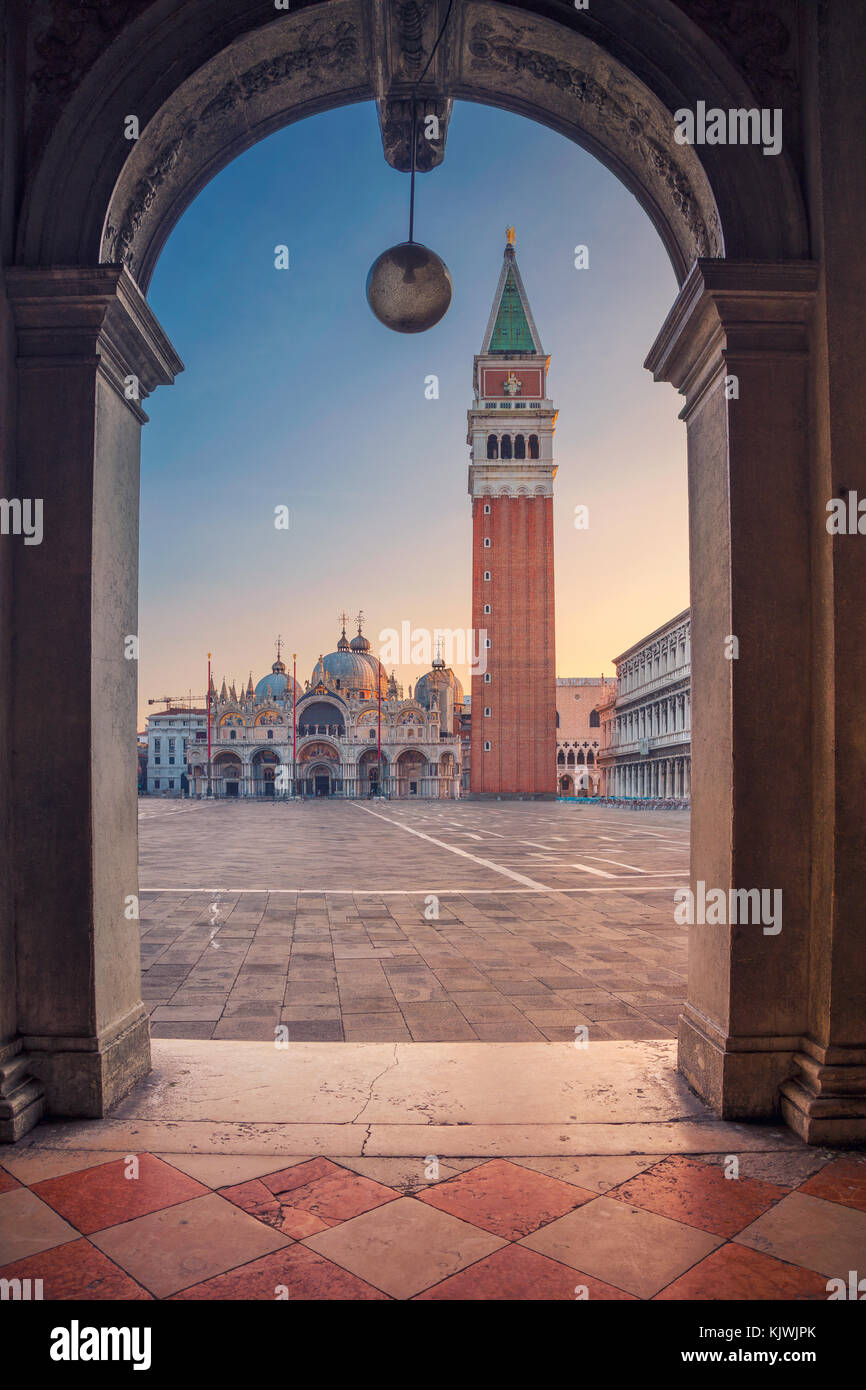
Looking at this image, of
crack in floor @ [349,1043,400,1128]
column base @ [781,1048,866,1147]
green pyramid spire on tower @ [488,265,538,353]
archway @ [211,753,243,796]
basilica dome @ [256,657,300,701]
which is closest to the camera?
column base @ [781,1048,866,1147]

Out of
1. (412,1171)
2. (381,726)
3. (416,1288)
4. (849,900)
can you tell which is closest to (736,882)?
(849,900)

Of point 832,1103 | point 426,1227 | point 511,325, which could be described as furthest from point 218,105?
point 511,325

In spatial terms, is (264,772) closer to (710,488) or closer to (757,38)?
(710,488)

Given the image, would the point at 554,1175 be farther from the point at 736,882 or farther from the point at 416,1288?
the point at 736,882

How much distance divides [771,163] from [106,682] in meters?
3.25

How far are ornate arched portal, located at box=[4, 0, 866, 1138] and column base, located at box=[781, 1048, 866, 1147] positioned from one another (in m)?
0.02

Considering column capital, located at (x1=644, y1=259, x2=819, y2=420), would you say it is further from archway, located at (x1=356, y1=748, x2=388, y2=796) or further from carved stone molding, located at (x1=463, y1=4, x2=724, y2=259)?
archway, located at (x1=356, y1=748, x2=388, y2=796)

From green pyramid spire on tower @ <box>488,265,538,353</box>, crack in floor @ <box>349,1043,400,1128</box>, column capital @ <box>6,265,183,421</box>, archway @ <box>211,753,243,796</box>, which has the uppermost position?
green pyramid spire on tower @ <box>488,265,538,353</box>

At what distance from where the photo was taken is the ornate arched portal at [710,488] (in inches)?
125

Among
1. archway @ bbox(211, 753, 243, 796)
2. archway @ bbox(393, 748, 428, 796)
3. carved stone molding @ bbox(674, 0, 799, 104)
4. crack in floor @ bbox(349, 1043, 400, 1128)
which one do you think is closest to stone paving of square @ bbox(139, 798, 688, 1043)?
crack in floor @ bbox(349, 1043, 400, 1128)

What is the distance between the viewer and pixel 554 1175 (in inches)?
105

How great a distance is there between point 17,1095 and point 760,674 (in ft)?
10.0

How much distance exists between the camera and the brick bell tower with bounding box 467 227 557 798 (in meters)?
56.8

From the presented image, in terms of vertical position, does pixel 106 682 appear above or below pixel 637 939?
above
